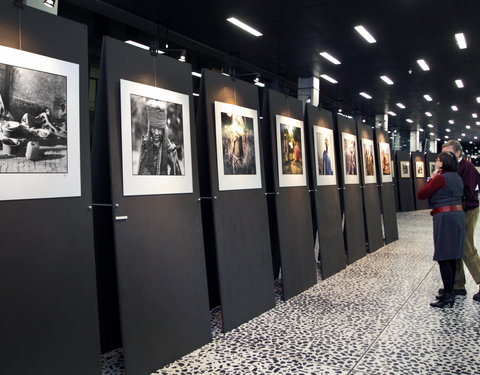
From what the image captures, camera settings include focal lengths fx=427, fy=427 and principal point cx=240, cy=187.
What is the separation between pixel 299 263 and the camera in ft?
18.3

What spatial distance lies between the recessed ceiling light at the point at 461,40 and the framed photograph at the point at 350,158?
465 cm

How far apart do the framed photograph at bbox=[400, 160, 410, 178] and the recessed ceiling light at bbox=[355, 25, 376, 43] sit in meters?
9.87

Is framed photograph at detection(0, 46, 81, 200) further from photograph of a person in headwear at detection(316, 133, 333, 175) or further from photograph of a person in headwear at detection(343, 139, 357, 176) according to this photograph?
photograph of a person in headwear at detection(343, 139, 357, 176)

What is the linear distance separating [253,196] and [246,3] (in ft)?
17.0

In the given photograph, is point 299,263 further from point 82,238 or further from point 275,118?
point 82,238

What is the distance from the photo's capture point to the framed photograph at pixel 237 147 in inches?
171

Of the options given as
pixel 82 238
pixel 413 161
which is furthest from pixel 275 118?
pixel 413 161

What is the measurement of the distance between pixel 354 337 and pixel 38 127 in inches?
125

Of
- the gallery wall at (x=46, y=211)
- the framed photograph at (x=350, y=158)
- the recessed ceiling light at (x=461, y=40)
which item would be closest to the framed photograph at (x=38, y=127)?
the gallery wall at (x=46, y=211)

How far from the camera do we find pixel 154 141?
3.51 meters

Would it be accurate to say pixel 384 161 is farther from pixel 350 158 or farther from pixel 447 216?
pixel 447 216

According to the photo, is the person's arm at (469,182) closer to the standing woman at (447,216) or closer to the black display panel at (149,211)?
the standing woman at (447,216)

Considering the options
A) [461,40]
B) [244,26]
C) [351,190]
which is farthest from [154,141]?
[461,40]

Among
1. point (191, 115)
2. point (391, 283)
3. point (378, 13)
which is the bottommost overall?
point (391, 283)
